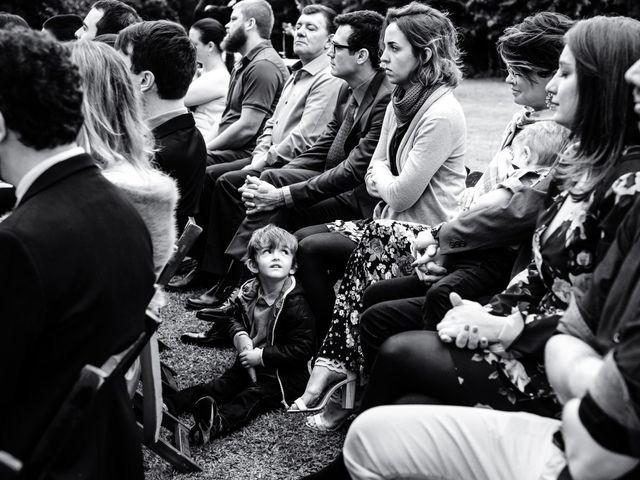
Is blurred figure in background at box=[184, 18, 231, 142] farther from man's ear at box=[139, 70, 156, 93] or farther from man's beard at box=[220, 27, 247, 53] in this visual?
man's ear at box=[139, 70, 156, 93]

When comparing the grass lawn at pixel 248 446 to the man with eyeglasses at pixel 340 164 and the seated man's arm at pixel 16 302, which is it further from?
the seated man's arm at pixel 16 302

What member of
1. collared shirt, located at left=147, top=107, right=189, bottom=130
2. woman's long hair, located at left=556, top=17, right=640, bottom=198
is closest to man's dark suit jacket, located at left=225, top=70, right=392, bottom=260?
collared shirt, located at left=147, top=107, right=189, bottom=130

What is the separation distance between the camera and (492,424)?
2.27m

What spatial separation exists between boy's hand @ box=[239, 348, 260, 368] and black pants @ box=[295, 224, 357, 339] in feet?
1.37

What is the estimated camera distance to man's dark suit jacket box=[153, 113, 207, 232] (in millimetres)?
4855

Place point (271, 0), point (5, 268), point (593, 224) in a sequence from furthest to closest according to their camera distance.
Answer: point (271, 0)
point (593, 224)
point (5, 268)

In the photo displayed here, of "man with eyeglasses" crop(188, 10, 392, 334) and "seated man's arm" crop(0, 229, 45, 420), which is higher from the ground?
"seated man's arm" crop(0, 229, 45, 420)

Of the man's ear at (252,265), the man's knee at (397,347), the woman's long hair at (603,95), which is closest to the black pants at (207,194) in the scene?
the man's ear at (252,265)

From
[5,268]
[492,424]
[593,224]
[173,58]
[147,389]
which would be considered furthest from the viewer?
[173,58]

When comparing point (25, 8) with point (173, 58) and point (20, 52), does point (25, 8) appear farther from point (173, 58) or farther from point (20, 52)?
point (20, 52)

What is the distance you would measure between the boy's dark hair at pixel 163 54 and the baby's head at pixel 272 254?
3.51 ft

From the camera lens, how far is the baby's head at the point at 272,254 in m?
4.35

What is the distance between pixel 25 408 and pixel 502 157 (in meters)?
2.35

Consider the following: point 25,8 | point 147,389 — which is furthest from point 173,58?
point 25,8
